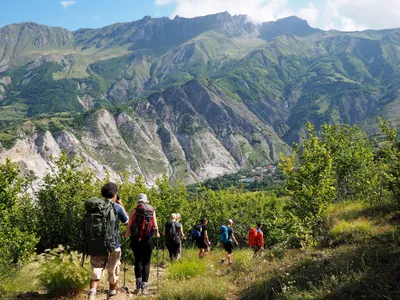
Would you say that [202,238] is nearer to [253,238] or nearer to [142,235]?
[253,238]

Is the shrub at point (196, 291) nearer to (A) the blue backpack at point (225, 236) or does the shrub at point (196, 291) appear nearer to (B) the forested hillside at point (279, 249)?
(B) the forested hillside at point (279, 249)

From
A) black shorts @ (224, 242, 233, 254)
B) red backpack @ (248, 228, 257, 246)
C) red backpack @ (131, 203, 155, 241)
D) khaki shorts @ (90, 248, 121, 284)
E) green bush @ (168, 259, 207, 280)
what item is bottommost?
red backpack @ (248, 228, 257, 246)

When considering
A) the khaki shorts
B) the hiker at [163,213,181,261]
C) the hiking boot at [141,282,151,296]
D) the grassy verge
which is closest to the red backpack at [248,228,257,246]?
the hiker at [163,213,181,261]

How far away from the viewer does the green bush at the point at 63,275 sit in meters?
7.28

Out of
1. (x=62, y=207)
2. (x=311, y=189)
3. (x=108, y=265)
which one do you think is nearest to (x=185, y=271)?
(x=108, y=265)

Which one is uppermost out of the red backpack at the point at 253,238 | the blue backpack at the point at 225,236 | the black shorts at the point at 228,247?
the blue backpack at the point at 225,236

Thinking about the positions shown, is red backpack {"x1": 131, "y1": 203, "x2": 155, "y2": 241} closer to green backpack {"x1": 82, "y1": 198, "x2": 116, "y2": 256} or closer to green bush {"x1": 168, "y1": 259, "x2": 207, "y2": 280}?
green bush {"x1": 168, "y1": 259, "x2": 207, "y2": 280}

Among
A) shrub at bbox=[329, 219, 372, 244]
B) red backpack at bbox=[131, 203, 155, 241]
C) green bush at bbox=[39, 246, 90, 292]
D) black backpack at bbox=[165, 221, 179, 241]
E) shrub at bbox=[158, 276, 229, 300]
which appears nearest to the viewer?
shrub at bbox=[158, 276, 229, 300]

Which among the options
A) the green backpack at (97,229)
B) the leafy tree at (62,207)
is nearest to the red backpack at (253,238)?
the leafy tree at (62,207)

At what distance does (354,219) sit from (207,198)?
32890mm

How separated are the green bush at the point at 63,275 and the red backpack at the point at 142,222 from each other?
1458 mm

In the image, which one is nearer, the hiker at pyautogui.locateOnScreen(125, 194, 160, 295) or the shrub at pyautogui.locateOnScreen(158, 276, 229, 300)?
the shrub at pyautogui.locateOnScreen(158, 276, 229, 300)

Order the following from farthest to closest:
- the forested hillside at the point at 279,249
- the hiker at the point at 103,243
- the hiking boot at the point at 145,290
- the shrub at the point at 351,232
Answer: the shrub at the point at 351,232 → the hiking boot at the point at 145,290 → the hiker at the point at 103,243 → the forested hillside at the point at 279,249

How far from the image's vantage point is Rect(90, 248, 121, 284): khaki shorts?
6196 millimetres
